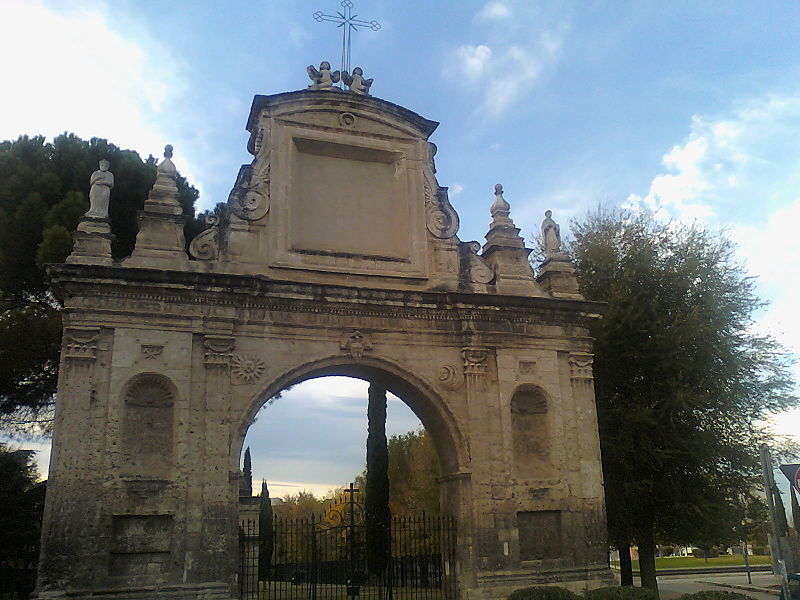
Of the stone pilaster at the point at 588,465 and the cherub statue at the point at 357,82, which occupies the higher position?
the cherub statue at the point at 357,82

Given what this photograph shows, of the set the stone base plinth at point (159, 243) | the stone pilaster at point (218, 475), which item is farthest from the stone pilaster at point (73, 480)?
the stone pilaster at point (218, 475)

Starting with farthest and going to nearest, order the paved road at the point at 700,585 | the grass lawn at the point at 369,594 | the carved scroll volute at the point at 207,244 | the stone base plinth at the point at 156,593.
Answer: the paved road at the point at 700,585, the grass lawn at the point at 369,594, the carved scroll volute at the point at 207,244, the stone base plinth at the point at 156,593

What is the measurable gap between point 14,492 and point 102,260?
28.2 feet


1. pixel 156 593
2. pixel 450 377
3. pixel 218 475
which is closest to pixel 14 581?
pixel 156 593

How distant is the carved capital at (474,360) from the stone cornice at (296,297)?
0.62 meters

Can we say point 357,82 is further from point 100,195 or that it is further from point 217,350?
point 217,350

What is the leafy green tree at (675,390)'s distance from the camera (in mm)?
16875

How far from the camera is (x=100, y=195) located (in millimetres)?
12695

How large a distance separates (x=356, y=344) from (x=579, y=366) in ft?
15.2

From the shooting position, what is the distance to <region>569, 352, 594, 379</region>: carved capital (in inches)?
562

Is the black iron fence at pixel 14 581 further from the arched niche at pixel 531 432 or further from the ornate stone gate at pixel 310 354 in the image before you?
the arched niche at pixel 531 432

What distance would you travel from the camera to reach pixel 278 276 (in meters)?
13.1

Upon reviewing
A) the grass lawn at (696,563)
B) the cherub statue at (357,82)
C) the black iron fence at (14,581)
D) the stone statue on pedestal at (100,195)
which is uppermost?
the cherub statue at (357,82)

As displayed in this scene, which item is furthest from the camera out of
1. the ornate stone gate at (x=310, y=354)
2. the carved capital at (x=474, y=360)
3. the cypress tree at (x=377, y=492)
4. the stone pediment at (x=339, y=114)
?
the cypress tree at (x=377, y=492)
